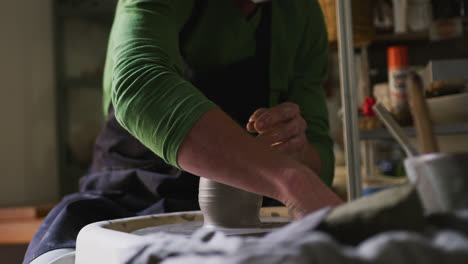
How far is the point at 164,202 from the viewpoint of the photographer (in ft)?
3.43

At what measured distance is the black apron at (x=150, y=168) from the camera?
981mm

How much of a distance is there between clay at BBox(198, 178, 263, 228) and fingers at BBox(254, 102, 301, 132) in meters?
0.11

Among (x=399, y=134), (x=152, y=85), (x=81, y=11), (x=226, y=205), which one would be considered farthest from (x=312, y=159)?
(x=81, y=11)

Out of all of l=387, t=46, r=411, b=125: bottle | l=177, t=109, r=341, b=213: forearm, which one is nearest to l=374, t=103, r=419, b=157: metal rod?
l=177, t=109, r=341, b=213: forearm

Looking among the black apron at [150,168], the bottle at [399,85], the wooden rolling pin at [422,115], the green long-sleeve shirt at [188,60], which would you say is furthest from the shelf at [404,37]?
the wooden rolling pin at [422,115]

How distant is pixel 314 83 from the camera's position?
1.30 meters

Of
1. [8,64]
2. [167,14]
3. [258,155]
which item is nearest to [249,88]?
[167,14]

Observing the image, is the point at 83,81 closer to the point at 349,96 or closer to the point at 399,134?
the point at 349,96

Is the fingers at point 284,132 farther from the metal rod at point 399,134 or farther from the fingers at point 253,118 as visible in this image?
the metal rod at point 399,134

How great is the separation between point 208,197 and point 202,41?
448 mm

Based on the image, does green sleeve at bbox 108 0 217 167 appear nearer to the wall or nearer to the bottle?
the bottle

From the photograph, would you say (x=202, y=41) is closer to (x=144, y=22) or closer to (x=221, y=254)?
(x=144, y=22)

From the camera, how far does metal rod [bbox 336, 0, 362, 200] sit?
1147 mm

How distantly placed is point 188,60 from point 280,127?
35 cm
